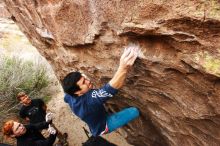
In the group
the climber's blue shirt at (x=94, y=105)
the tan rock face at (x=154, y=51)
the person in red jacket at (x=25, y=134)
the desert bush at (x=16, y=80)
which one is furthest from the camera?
the desert bush at (x=16, y=80)

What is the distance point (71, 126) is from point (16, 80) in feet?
7.16

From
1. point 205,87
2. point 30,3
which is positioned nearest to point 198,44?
point 205,87

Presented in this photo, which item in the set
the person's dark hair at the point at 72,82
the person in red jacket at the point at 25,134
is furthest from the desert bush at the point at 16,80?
the person's dark hair at the point at 72,82

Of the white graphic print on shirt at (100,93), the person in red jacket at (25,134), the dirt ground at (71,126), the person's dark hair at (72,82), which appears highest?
the person's dark hair at (72,82)

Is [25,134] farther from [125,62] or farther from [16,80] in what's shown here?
[16,80]

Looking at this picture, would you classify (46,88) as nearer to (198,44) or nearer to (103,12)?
(103,12)

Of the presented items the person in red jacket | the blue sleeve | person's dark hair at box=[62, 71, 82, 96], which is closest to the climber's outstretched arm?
the blue sleeve

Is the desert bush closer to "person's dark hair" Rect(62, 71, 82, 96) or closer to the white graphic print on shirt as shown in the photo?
"person's dark hair" Rect(62, 71, 82, 96)

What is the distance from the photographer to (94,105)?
127 inches

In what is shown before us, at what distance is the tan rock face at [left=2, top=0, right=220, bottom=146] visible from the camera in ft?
7.87

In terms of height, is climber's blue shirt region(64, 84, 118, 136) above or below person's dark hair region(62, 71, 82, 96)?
below

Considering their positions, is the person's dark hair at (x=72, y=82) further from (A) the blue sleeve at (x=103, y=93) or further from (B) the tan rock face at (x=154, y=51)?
(B) the tan rock face at (x=154, y=51)

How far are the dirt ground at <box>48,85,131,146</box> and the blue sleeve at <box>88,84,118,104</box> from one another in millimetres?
2510

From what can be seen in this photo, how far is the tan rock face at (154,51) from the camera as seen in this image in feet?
7.87
